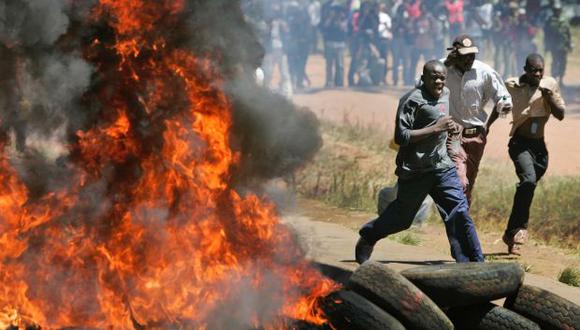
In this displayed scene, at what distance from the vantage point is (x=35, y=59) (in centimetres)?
743

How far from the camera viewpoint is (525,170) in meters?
10.0

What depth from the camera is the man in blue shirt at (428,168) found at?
820cm

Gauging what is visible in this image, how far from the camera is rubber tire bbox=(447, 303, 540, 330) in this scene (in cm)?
698

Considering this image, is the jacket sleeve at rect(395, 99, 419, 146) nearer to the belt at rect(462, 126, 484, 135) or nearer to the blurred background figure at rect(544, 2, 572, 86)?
the belt at rect(462, 126, 484, 135)

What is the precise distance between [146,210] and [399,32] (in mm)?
20724

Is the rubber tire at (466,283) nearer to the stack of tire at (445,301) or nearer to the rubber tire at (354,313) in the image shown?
the stack of tire at (445,301)

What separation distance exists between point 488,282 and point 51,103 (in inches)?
125

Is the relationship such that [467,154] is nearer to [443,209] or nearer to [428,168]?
[443,209]

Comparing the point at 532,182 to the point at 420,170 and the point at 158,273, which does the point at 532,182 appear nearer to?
the point at 420,170

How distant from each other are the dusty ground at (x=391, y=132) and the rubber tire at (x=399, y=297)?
9.46 feet

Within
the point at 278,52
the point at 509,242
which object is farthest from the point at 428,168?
the point at 278,52

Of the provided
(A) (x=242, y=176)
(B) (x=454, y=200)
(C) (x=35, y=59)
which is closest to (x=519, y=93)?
(B) (x=454, y=200)

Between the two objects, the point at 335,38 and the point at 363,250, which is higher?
the point at 363,250

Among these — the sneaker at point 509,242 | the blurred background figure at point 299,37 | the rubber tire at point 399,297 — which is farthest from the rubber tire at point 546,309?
the blurred background figure at point 299,37
